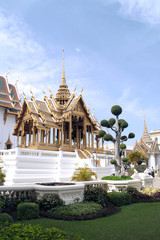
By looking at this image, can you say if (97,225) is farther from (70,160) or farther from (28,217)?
(70,160)

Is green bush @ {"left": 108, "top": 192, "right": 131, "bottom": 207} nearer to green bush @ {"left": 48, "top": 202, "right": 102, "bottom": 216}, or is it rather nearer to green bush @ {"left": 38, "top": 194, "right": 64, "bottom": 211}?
green bush @ {"left": 48, "top": 202, "right": 102, "bottom": 216}

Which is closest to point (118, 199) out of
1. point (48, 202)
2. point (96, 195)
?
point (96, 195)

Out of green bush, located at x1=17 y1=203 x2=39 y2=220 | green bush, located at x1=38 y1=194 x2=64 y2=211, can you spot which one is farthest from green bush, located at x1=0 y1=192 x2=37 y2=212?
green bush, located at x1=17 y1=203 x2=39 y2=220

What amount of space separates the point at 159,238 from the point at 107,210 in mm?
2704

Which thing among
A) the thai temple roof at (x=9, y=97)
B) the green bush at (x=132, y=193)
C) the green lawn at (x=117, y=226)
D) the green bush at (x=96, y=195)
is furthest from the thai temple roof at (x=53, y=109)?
the green lawn at (x=117, y=226)

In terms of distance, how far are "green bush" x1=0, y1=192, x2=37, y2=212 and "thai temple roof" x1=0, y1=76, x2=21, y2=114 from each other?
22926mm

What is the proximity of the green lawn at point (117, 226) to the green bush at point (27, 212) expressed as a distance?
0.92 ft

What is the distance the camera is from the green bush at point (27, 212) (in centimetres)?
599

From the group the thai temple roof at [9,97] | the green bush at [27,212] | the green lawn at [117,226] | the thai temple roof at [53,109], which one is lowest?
the green lawn at [117,226]

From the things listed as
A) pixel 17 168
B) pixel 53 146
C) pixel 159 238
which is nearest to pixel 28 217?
pixel 159 238

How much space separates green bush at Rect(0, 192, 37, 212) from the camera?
21.8 feet

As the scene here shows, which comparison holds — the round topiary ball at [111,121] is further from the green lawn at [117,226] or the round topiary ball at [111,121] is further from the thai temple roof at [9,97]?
the thai temple roof at [9,97]

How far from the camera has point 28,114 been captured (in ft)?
61.5

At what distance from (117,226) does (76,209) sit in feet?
5.62
